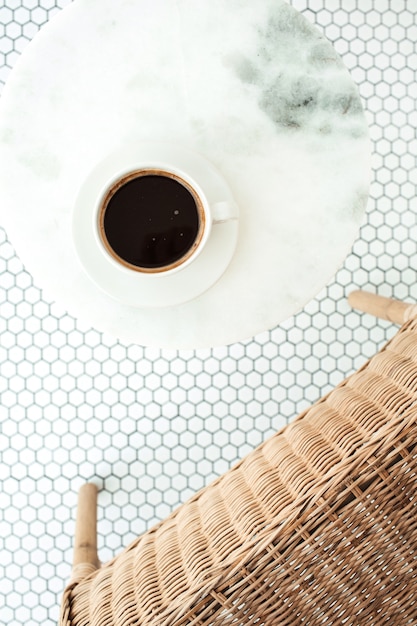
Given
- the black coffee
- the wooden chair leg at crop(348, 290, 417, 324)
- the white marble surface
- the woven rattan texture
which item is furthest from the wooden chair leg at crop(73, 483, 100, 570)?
the wooden chair leg at crop(348, 290, 417, 324)

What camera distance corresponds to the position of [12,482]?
1274 mm

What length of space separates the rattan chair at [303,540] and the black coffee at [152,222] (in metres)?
0.29

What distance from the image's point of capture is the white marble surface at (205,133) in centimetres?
78

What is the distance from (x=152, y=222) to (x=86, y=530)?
1.87 feet

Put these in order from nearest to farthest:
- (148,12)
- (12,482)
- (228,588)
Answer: (228,588)
(148,12)
(12,482)

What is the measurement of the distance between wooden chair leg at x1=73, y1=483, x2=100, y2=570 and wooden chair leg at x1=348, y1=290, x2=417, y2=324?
63cm

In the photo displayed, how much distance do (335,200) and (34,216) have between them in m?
0.41

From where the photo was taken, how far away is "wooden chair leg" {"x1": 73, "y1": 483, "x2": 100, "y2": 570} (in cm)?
94

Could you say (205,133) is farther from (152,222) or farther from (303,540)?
(303,540)

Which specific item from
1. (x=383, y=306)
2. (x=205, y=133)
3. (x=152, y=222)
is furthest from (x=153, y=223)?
(x=383, y=306)

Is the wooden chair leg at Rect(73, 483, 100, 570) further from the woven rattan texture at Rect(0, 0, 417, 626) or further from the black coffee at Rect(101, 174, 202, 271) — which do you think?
the black coffee at Rect(101, 174, 202, 271)

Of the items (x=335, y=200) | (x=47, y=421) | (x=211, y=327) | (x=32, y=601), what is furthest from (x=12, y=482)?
(x=335, y=200)

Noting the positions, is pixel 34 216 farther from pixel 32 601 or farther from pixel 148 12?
pixel 32 601

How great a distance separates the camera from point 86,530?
1.03 metres
